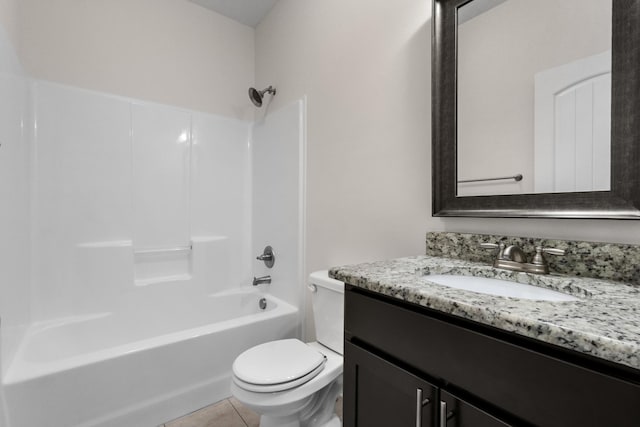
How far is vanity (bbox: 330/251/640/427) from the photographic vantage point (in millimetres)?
440

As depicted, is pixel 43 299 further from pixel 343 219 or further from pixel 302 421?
pixel 343 219

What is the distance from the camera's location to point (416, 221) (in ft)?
4.29

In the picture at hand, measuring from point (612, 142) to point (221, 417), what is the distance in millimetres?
2051

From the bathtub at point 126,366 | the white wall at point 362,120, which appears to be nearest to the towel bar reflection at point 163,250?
the bathtub at point 126,366

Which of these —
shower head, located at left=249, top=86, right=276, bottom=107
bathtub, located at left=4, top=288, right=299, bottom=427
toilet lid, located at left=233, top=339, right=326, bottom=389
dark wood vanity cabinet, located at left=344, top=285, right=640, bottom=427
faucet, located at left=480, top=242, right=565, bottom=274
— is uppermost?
shower head, located at left=249, top=86, right=276, bottom=107

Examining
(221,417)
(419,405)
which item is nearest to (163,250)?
(221,417)

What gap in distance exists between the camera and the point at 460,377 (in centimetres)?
60

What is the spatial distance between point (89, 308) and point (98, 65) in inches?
62.8

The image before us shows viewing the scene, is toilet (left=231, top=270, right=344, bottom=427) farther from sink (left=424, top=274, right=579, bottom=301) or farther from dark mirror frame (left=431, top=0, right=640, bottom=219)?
dark mirror frame (left=431, top=0, right=640, bottom=219)

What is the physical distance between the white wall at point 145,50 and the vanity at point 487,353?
212cm

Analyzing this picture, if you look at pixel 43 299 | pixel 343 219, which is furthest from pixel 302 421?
pixel 43 299

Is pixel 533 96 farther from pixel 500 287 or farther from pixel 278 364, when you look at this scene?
pixel 278 364

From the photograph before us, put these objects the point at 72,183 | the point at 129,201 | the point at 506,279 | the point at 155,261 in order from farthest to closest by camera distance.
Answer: the point at 155,261 → the point at 129,201 → the point at 72,183 → the point at 506,279

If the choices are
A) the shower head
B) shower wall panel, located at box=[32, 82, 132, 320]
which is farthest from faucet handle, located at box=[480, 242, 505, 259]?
shower wall panel, located at box=[32, 82, 132, 320]
